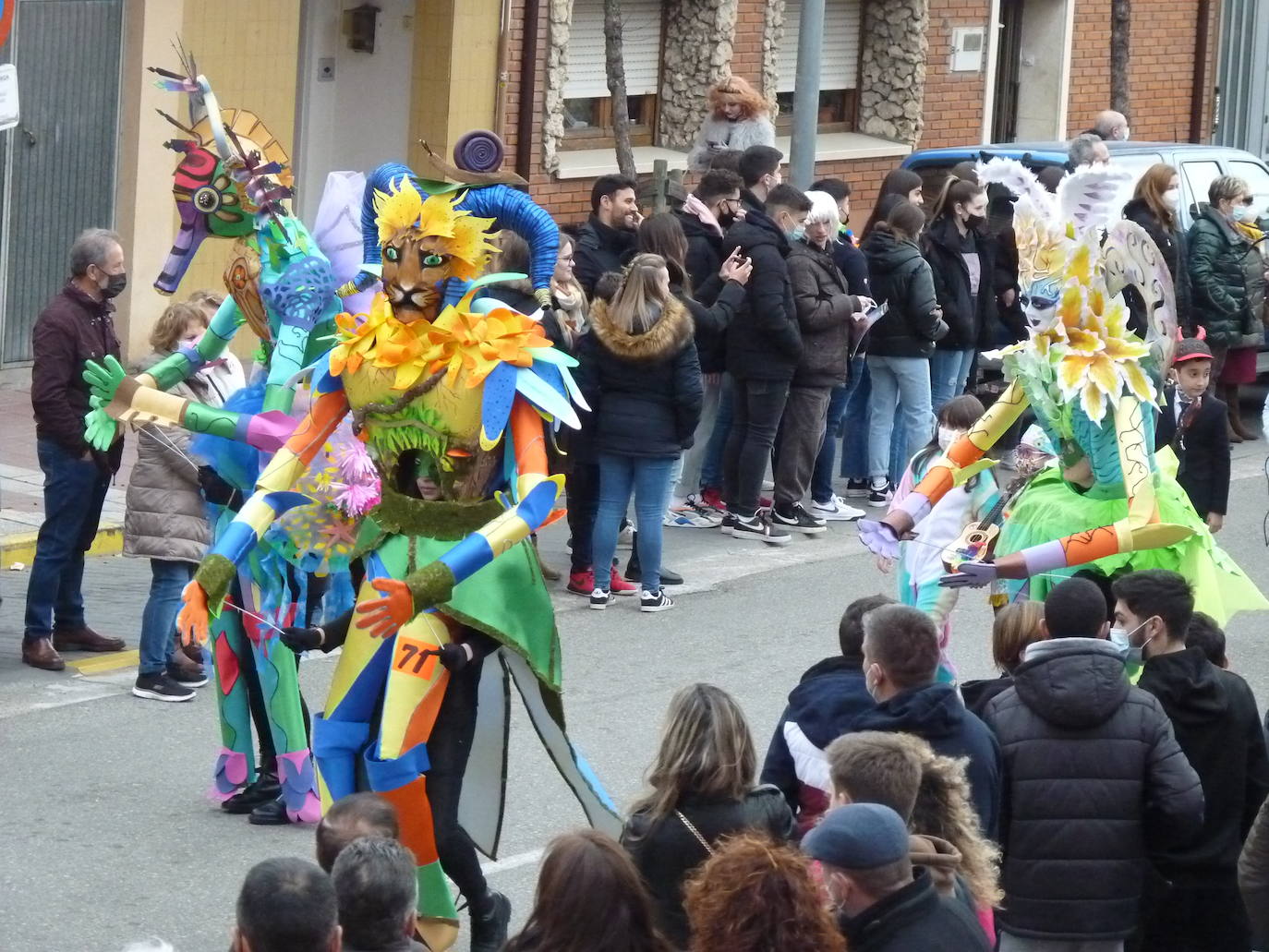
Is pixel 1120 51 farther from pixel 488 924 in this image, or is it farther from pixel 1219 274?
pixel 488 924

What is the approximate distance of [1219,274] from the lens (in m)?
14.2

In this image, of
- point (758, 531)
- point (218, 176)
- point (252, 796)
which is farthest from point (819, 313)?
point (252, 796)

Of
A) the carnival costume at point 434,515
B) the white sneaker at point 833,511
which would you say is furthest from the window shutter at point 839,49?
the carnival costume at point 434,515

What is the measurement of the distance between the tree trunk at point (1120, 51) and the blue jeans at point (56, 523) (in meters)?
13.7

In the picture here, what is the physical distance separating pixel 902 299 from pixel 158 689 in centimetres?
541

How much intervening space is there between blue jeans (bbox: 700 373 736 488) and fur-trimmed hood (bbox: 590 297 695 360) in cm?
176

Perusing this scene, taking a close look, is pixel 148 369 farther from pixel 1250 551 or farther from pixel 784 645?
pixel 1250 551

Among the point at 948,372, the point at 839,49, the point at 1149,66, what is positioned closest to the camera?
the point at 948,372

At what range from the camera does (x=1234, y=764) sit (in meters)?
5.86

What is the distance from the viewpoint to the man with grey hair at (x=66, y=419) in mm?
8844

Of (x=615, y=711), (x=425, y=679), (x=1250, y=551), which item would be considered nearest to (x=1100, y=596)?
(x=425, y=679)

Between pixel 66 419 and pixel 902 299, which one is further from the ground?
pixel 902 299

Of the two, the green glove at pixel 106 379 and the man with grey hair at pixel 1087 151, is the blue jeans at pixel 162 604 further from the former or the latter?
the man with grey hair at pixel 1087 151

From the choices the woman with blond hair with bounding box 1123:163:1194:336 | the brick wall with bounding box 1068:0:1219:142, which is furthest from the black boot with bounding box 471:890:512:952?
the brick wall with bounding box 1068:0:1219:142
